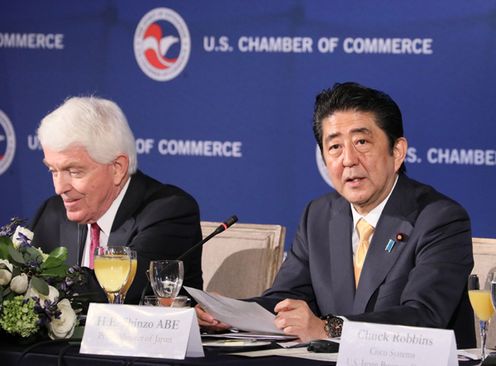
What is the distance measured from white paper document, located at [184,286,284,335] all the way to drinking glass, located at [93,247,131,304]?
0.57ft

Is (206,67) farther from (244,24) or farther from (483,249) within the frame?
(483,249)

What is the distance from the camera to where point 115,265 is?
115 inches

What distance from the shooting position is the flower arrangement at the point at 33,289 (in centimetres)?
268

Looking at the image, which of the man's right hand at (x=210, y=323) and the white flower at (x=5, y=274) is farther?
the man's right hand at (x=210, y=323)

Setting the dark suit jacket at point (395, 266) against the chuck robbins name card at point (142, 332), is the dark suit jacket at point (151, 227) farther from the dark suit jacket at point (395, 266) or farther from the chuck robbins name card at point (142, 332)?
the chuck robbins name card at point (142, 332)

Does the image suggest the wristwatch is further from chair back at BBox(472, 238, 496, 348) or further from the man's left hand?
chair back at BBox(472, 238, 496, 348)

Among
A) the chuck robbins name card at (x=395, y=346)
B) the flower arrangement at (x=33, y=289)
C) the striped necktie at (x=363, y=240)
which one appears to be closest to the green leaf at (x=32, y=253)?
the flower arrangement at (x=33, y=289)

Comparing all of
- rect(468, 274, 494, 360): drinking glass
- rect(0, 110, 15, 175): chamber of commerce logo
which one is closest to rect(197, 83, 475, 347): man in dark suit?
rect(468, 274, 494, 360): drinking glass

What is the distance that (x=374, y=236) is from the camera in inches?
132

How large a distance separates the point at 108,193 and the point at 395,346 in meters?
1.74

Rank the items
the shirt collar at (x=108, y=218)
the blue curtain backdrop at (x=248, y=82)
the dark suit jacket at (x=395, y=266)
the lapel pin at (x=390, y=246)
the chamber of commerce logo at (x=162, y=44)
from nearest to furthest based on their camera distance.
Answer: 1. the dark suit jacket at (x=395, y=266)
2. the lapel pin at (x=390, y=246)
3. the shirt collar at (x=108, y=218)
4. the blue curtain backdrop at (x=248, y=82)
5. the chamber of commerce logo at (x=162, y=44)

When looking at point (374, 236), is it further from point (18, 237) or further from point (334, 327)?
point (18, 237)

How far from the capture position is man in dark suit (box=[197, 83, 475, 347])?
3.19 m

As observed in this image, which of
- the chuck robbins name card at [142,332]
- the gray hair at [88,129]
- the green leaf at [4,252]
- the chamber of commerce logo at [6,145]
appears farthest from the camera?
the chamber of commerce logo at [6,145]
